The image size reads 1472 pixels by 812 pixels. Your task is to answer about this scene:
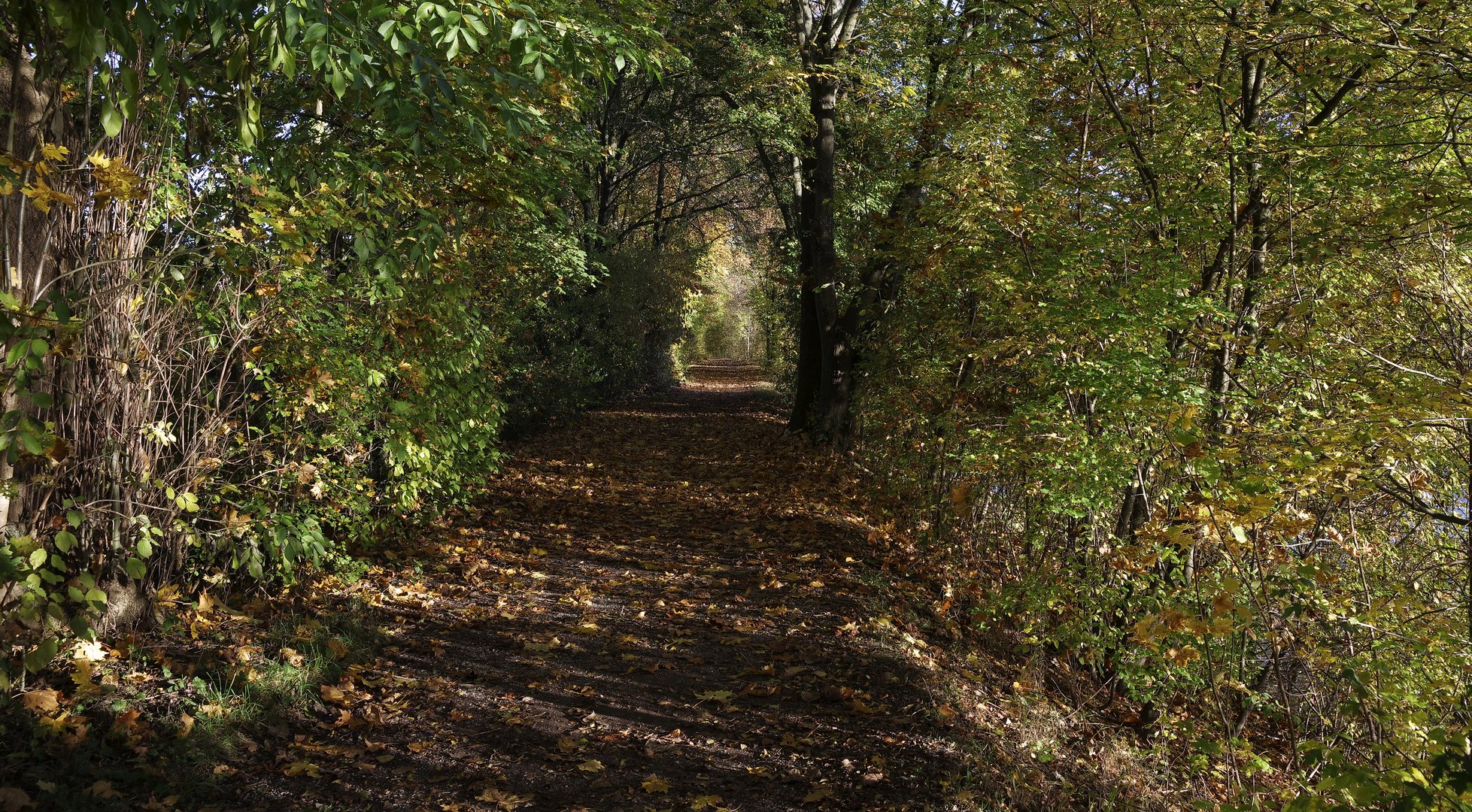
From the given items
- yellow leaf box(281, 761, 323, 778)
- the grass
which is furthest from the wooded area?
yellow leaf box(281, 761, 323, 778)

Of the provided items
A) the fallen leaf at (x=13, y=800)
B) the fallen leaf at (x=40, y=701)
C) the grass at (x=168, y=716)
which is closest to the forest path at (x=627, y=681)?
the grass at (x=168, y=716)

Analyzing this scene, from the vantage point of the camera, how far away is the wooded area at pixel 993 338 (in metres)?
3.90

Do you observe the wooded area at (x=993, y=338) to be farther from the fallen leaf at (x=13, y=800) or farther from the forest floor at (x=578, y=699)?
the forest floor at (x=578, y=699)

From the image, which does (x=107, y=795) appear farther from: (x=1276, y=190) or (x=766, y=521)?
(x=1276, y=190)

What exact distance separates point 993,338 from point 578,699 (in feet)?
18.7

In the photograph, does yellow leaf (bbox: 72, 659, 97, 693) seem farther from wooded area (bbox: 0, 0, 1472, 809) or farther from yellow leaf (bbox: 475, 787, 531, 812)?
yellow leaf (bbox: 475, 787, 531, 812)

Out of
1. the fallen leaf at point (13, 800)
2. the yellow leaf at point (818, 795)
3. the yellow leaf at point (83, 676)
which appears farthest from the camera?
the yellow leaf at point (818, 795)

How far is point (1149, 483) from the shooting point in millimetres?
6773

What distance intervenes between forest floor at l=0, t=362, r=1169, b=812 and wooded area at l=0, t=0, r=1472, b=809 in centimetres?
23

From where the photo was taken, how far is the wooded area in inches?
154

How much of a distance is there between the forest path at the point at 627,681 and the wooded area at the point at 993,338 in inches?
22.1

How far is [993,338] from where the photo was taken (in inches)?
344

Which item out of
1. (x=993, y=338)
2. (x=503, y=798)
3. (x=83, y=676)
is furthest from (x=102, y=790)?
(x=993, y=338)

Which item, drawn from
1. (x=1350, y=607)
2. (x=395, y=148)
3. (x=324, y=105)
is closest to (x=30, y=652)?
(x=395, y=148)
